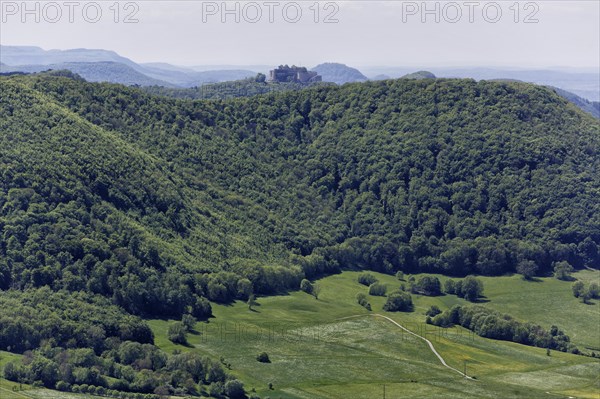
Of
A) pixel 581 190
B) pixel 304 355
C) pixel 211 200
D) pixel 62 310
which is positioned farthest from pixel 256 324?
pixel 581 190

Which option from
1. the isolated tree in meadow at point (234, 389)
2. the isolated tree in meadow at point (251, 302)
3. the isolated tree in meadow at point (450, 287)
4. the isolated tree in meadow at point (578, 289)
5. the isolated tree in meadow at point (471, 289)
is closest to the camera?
the isolated tree in meadow at point (234, 389)

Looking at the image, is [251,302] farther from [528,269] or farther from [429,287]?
[528,269]

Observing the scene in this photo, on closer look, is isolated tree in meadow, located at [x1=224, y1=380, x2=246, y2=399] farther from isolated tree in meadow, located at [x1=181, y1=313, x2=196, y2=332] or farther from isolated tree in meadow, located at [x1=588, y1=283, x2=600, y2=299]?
isolated tree in meadow, located at [x1=588, y1=283, x2=600, y2=299]

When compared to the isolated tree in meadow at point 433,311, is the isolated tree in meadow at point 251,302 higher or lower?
higher

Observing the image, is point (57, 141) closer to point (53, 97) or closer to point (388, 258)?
point (53, 97)

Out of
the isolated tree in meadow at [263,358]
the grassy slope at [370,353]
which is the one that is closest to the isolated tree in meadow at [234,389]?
the grassy slope at [370,353]

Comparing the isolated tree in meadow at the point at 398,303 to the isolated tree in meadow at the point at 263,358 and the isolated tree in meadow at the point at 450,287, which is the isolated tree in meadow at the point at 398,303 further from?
the isolated tree in meadow at the point at 263,358
